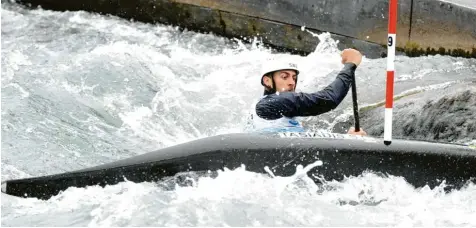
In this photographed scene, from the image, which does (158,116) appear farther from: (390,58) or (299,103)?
(390,58)

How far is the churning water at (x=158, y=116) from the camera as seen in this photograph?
18.3ft

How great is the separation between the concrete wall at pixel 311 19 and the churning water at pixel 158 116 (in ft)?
0.73

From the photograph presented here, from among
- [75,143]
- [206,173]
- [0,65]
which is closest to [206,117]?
[75,143]

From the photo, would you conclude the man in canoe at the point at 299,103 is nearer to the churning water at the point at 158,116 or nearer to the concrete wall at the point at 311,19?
the churning water at the point at 158,116

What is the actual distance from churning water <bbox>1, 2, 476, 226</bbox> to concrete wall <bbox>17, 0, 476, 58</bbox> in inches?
8.8

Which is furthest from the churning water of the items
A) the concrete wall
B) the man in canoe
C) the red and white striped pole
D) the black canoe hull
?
the man in canoe

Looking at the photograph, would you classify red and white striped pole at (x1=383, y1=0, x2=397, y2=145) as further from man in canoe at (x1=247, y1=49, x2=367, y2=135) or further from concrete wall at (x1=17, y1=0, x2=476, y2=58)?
concrete wall at (x1=17, y1=0, x2=476, y2=58)

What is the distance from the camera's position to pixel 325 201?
228 inches

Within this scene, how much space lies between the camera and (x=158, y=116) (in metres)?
9.29

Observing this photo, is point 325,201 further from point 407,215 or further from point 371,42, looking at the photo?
point 371,42

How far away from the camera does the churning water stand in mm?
5574

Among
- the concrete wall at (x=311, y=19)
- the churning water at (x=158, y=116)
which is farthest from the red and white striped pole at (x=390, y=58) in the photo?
the concrete wall at (x=311, y=19)

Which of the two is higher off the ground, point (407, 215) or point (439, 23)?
point (439, 23)

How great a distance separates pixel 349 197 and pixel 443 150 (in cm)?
82
